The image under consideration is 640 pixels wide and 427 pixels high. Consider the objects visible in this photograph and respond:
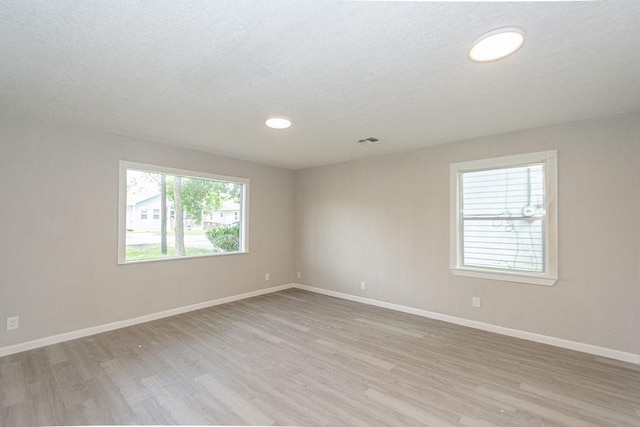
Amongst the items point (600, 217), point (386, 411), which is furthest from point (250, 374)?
point (600, 217)

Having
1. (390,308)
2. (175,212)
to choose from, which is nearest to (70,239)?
(175,212)

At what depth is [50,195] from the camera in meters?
3.11

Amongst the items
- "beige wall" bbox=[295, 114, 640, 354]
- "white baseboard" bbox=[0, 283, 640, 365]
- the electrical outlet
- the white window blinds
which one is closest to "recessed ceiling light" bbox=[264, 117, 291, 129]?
"beige wall" bbox=[295, 114, 640, 354]

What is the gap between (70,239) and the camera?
3230 millimetres

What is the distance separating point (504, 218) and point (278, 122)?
2940 millimetres

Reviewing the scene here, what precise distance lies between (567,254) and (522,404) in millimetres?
1802

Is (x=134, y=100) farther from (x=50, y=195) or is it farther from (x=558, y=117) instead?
(x=558, y=117)

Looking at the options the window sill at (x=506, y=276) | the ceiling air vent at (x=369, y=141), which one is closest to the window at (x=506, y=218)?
the window sill at (x=506, y=276)

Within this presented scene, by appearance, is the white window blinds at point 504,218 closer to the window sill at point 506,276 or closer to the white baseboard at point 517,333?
the window sill at point 506,276

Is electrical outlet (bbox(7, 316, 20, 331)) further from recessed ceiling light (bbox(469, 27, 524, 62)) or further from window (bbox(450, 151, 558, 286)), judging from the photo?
window (bbox(450, 151, 558, 286))

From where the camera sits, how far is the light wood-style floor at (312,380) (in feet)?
6.55

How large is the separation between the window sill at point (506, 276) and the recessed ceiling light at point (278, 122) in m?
2.83

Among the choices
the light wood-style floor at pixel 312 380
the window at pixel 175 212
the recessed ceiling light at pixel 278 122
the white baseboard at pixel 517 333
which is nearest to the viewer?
the light wood-style floor at pixel 312 380

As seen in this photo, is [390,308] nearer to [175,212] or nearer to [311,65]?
[175,212]
